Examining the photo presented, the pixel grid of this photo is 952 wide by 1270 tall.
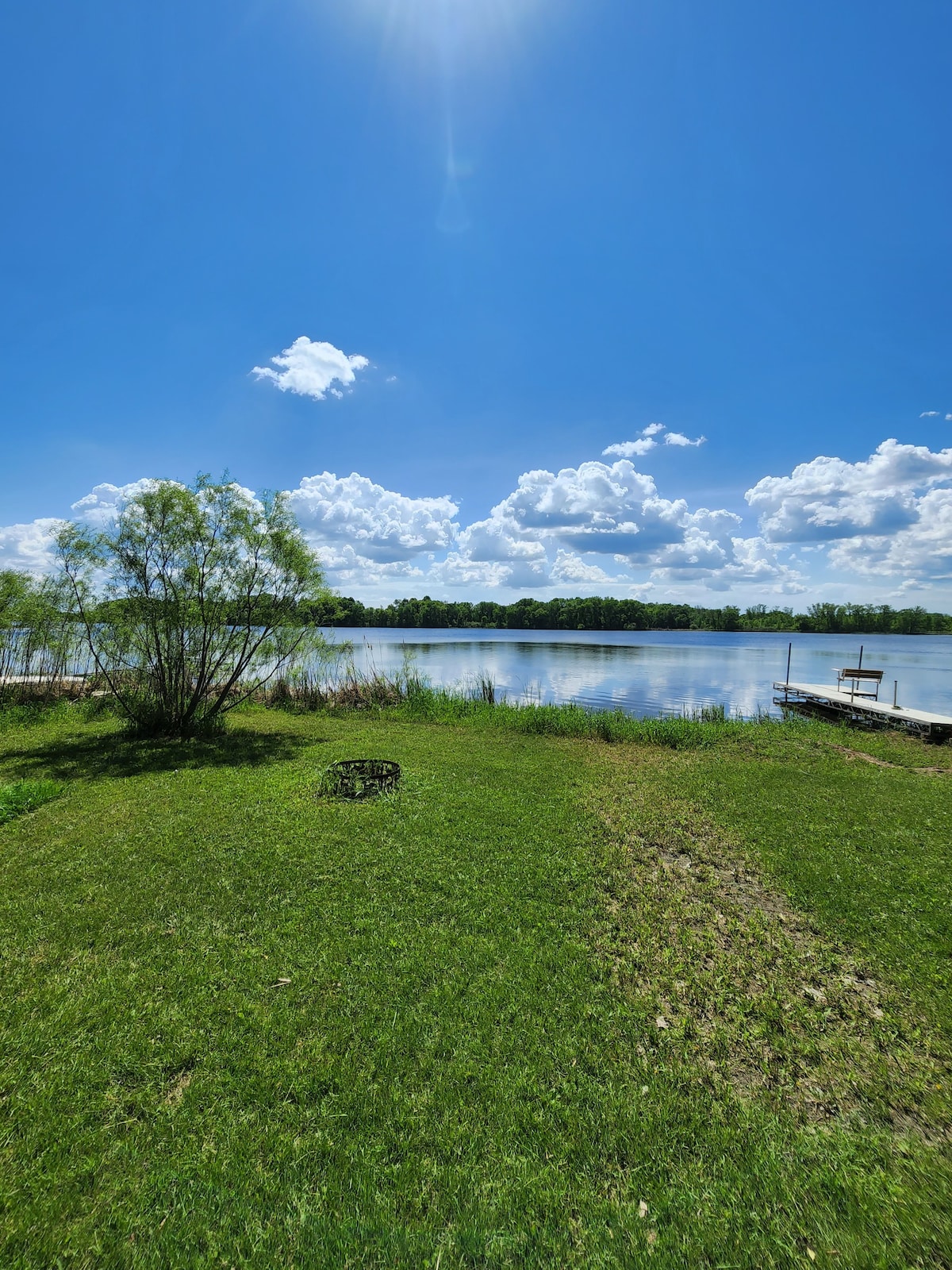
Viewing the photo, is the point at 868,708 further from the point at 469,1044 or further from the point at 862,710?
the point at 469,1044

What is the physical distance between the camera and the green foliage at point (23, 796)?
24.6 ft

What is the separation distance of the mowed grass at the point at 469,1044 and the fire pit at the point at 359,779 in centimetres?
115

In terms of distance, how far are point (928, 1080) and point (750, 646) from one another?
72.2m

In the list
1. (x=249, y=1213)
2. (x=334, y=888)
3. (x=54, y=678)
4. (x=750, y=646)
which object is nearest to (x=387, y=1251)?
(x=249, y=1213)

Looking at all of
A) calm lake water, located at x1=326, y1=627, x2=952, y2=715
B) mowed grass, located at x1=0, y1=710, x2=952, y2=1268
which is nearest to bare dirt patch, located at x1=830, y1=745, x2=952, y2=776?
mowed grass, located at x1=0, y1=710, x2=952, y2=1268

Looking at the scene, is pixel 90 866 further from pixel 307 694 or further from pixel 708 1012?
pixel 307 694

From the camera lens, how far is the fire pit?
8.52 meters

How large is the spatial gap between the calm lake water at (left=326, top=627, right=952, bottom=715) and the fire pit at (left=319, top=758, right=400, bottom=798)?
25.8ft

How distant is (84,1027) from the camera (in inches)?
136

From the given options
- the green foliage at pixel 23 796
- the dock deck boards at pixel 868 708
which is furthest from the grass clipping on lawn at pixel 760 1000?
the dock deck boards at pixel 868 708

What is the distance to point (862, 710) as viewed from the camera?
747 inches

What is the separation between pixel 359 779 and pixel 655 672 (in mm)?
30430

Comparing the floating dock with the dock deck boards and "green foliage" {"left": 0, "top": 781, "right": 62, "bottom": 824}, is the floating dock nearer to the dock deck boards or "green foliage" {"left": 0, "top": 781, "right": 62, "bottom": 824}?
the dock deck boards

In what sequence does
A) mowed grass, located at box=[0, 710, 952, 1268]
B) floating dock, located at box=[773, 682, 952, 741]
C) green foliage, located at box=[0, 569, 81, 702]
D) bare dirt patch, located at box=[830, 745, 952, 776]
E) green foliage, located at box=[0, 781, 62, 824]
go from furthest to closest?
floating dock, located at box=[773, 682, 952, 741], green foliage, located at box=[0, 569, 81, 702], bare dirt patch, located at box=[830, 745, 952, 776], green foliage, located at box=[0, 781, 62, 824], mowed grass, located at box=[0, 710, 952, 1268]
